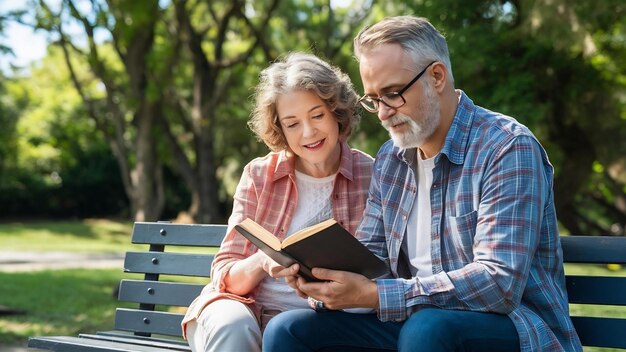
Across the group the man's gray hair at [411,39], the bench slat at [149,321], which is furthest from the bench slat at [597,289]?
the bench slat at [149,321]

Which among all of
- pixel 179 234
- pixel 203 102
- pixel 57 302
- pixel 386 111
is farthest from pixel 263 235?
pixel 203 102

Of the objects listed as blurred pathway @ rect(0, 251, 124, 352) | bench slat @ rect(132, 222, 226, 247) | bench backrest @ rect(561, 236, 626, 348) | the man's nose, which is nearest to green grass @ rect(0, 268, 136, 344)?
blurred pathway @ rect(0, 251, 124, 352)

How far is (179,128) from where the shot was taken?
27.1 m

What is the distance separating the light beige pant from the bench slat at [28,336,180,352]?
42cm

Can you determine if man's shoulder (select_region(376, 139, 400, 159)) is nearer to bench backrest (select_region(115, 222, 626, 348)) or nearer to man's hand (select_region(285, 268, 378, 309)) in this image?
man's hand (select_region(285, 268, 378, 309))

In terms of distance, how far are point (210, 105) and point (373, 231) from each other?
16.5 m

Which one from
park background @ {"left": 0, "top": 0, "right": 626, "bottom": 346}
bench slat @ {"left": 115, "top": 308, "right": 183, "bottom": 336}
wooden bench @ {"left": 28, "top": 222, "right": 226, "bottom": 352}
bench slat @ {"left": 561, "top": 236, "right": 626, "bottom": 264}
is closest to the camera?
bench slat @ {"left": 561, "top": 236, "right": 626, "bottom": 264}

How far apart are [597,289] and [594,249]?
0.15 metres

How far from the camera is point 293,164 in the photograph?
3.72 meters

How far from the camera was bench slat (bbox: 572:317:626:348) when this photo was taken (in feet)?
10.4

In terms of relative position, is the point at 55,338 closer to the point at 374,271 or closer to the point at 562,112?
the point at 374,271

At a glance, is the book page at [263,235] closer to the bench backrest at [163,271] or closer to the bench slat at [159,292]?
the bench backrest at [163,271]

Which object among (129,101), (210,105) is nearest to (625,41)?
(129,101)

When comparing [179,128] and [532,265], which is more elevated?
[179,128]
